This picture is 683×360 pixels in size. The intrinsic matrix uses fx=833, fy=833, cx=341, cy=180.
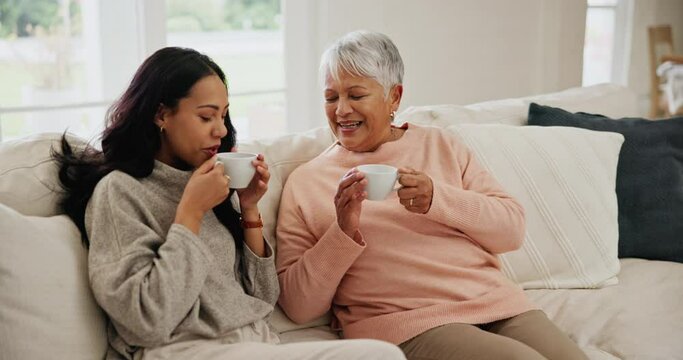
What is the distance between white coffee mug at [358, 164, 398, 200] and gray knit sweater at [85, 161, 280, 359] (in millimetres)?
333

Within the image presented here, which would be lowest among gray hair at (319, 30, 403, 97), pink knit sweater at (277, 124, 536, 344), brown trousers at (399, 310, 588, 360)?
brown trousers at (399, 310, 588, 360)

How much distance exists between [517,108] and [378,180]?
1.13 m

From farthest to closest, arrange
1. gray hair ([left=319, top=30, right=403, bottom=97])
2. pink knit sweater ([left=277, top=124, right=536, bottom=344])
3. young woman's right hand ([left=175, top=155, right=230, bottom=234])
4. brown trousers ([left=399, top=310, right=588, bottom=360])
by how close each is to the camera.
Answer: gray hair ([left=319, top=30, right=403, bottom=97]) → pink knit sweater ([left=277, top=124, right=536, bottom=344]) → brown trousers ([left=399, top=310, right=588, bottom=360]) → young woman's right hand ([left=175, top=155, right=230, bottom=234])

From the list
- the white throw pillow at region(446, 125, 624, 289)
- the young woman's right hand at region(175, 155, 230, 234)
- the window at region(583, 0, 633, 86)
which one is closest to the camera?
the young woman's right hand at region(175, 155, 230, 234)

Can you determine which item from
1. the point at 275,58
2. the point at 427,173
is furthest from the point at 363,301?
the point at 275,58

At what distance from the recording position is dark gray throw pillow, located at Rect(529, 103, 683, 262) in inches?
95.0

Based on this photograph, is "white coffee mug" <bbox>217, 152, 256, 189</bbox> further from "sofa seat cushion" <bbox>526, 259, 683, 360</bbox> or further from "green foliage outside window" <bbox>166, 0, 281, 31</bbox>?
"green foliage outside window" <bbox>166, 0, 281, 31</bbox>

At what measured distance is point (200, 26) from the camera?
11.2 feet

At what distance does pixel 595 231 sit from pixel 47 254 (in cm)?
148

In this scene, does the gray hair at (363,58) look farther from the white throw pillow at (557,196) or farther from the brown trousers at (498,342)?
the brown trousers at (498,342)

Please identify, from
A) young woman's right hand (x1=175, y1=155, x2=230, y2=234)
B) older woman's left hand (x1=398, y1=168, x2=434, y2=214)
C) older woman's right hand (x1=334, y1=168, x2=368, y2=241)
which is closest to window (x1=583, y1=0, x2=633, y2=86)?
older woman's left hand (x1=398, y1=168, x2=434, y2=214)

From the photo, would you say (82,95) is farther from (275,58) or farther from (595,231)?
(595,231)

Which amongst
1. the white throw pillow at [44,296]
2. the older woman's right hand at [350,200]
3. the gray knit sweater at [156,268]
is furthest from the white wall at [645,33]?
the white throw pillow at [44,296]

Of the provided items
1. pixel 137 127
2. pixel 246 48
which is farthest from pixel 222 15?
pixel 137 127
